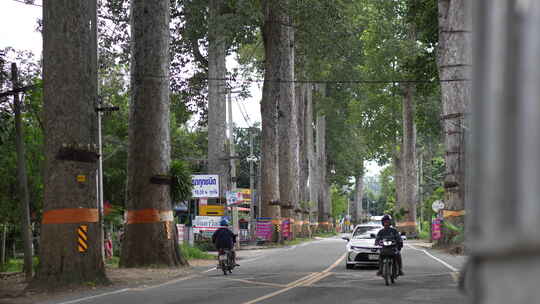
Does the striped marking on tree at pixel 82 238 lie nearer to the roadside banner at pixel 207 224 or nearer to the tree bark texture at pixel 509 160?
the tree bark texture at pixel 509 160

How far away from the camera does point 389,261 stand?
61.8ft

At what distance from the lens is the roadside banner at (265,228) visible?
4825 centimetres

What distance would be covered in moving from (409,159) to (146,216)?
131ft

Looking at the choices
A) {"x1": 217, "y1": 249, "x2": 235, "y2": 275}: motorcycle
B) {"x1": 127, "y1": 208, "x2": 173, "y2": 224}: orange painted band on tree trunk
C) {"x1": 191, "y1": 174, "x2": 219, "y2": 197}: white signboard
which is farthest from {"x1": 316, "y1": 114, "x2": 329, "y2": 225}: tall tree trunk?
{"x1": 217, "y1": 249, "x2": 235, "y2": 275}: motorcycle

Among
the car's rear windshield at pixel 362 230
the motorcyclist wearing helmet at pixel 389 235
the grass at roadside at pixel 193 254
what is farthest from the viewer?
the grass at roadside at pixel 193 254

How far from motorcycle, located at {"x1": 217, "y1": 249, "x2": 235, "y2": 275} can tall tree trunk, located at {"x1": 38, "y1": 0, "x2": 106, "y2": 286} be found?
4552 millimetres

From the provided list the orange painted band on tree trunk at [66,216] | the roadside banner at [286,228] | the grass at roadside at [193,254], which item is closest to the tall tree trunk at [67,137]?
the orange painted band on tree trunk at [66,216]

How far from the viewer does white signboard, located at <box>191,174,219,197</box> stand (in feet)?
128

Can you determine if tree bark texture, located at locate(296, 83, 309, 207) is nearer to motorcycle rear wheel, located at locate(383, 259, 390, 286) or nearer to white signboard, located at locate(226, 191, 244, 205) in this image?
white signboard, located at locate(226, 191, 244, 205)

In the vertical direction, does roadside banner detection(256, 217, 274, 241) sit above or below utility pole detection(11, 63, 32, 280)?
below

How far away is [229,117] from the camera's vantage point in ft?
140

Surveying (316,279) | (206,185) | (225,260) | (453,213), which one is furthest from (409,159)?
(316,279)

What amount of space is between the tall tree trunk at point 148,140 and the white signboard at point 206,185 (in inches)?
529

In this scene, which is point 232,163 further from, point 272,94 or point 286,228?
point 286,228
